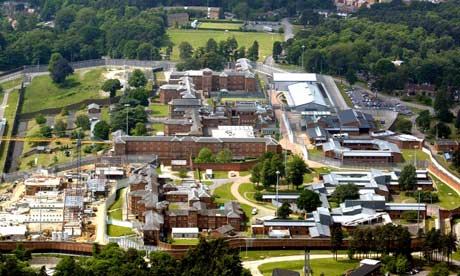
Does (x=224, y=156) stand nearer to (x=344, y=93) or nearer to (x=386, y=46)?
(x=344, y=93)

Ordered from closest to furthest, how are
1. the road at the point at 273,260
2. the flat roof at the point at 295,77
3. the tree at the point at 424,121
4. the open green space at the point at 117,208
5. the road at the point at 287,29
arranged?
the road at the point at 273,260 < the open green space at the point at 117,208 < the tree at the point at 424,121 < the flat roof at the point at 295,77 < the road at the point at 287,29

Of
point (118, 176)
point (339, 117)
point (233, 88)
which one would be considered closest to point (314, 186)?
point (118, 176)

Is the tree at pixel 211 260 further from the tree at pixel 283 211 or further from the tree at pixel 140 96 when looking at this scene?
the tree at pixel 140 96

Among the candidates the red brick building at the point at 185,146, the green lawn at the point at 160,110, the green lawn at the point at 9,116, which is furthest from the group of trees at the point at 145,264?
the green lawn at the point at 160,110

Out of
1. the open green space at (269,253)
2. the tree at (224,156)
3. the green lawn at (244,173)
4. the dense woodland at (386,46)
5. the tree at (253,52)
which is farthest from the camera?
the tree at (253,52)

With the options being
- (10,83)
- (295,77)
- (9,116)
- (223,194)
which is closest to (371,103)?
(295,77)

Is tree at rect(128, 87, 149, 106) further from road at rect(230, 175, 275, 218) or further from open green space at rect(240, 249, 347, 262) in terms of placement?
open green space at rect(240, 249, 347, 262)

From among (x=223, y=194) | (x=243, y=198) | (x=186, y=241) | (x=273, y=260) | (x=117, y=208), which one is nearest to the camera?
(x=273, y=260)
